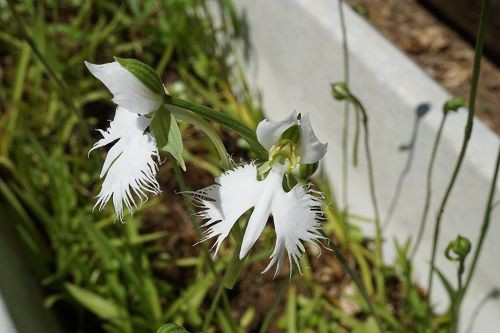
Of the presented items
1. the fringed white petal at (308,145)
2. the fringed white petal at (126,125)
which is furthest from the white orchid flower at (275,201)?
the fringed white petal at (126,125)

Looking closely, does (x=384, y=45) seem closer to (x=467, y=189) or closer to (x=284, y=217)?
(x=467, y=189)

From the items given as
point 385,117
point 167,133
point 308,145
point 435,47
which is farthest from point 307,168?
point 435,47

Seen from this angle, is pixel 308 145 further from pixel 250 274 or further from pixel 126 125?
pixel 250 274

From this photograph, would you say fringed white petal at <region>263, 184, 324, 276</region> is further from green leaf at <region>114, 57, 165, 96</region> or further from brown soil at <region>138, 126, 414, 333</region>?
brown soil at <region>138, 126, 414, 333</region>

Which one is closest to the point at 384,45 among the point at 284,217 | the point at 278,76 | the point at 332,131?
the point at 332,131

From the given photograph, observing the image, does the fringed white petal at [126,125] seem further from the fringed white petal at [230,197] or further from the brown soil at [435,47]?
the brown soil at [435,47]

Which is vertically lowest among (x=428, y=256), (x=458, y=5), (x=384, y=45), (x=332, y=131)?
(x=428, y=256)
